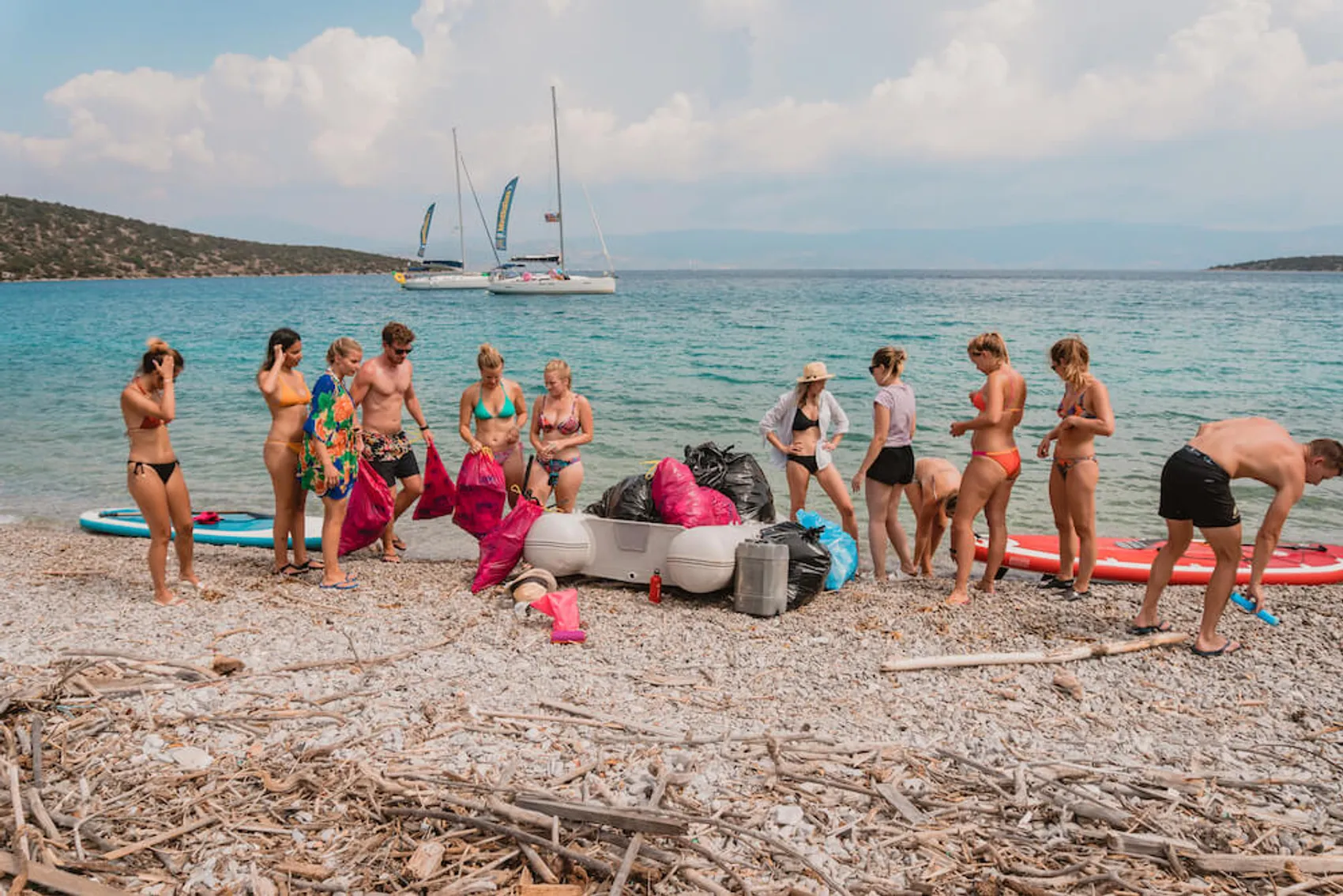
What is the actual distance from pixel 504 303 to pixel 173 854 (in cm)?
5351

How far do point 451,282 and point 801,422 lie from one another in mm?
70155

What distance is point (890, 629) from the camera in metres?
5.16

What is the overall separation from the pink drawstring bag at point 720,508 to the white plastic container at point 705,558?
231 mm

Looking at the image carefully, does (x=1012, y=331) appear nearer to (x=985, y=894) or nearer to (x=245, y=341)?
(x=245, y=341)

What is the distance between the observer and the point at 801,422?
6.44 metres

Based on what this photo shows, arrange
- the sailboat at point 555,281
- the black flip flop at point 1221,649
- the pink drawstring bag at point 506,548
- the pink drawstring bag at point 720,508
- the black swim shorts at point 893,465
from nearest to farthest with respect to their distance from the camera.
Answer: the black flip flop at point 1221,649
the pink drawstring bag at point 720,508
the pink drawstring bag at point 506,548
the black swim shorts at point 893,465
the sailboat at point 555,281

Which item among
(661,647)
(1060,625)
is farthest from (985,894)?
(1060,625)

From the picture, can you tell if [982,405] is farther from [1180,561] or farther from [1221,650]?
[1180,561]

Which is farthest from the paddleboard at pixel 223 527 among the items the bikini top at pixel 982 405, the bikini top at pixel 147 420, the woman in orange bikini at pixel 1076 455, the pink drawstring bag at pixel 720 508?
the woman in orange bikini at pixel 1076 455

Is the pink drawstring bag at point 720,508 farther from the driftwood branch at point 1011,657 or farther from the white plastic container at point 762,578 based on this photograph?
the driftwood branch at point 1011,657

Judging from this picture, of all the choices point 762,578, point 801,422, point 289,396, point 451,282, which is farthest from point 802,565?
point 451,282

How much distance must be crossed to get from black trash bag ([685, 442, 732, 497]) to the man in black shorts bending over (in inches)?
113

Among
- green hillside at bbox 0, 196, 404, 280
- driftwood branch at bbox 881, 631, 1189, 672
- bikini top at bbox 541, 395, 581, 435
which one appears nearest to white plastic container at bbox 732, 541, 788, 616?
driftwood branch at bbox 881, 631, 1189, 672

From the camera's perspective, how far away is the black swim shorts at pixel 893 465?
6.19 metres
